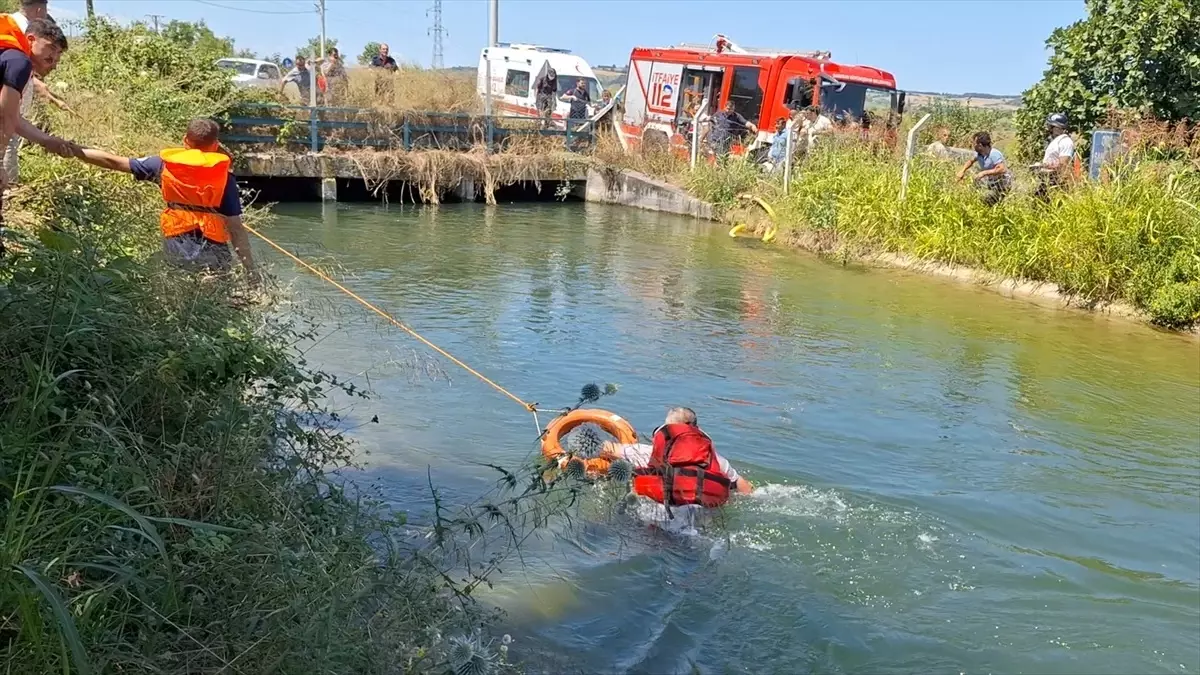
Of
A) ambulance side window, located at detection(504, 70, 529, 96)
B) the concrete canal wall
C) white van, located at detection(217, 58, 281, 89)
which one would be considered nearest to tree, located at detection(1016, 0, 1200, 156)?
the concrete canal wall

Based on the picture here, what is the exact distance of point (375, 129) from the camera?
22.2 m


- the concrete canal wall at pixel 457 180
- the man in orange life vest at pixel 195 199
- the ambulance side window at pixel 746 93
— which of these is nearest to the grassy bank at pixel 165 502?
the man in orange life vest at pixel 195 199

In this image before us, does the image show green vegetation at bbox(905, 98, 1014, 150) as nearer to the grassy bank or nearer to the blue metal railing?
the blue metal railing

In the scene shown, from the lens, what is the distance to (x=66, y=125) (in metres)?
11.5

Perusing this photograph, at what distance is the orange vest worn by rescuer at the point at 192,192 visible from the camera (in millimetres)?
6066

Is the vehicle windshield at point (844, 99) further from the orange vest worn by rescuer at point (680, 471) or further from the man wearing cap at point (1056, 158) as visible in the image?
the orange vest worn by rescuer at point (680, 471)

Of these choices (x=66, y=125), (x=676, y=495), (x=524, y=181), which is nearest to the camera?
(x=676, y=495)

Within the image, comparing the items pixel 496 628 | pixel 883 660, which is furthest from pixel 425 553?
pixel 883 660

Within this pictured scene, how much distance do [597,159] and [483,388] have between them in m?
15.6

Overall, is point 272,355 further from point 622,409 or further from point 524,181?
point 524,181

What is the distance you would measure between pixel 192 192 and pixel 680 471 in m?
3.37

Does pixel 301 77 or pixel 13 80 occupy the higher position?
pixel 301 77

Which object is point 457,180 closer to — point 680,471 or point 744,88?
point 744,88

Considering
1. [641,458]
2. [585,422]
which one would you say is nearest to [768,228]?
[585,422]
